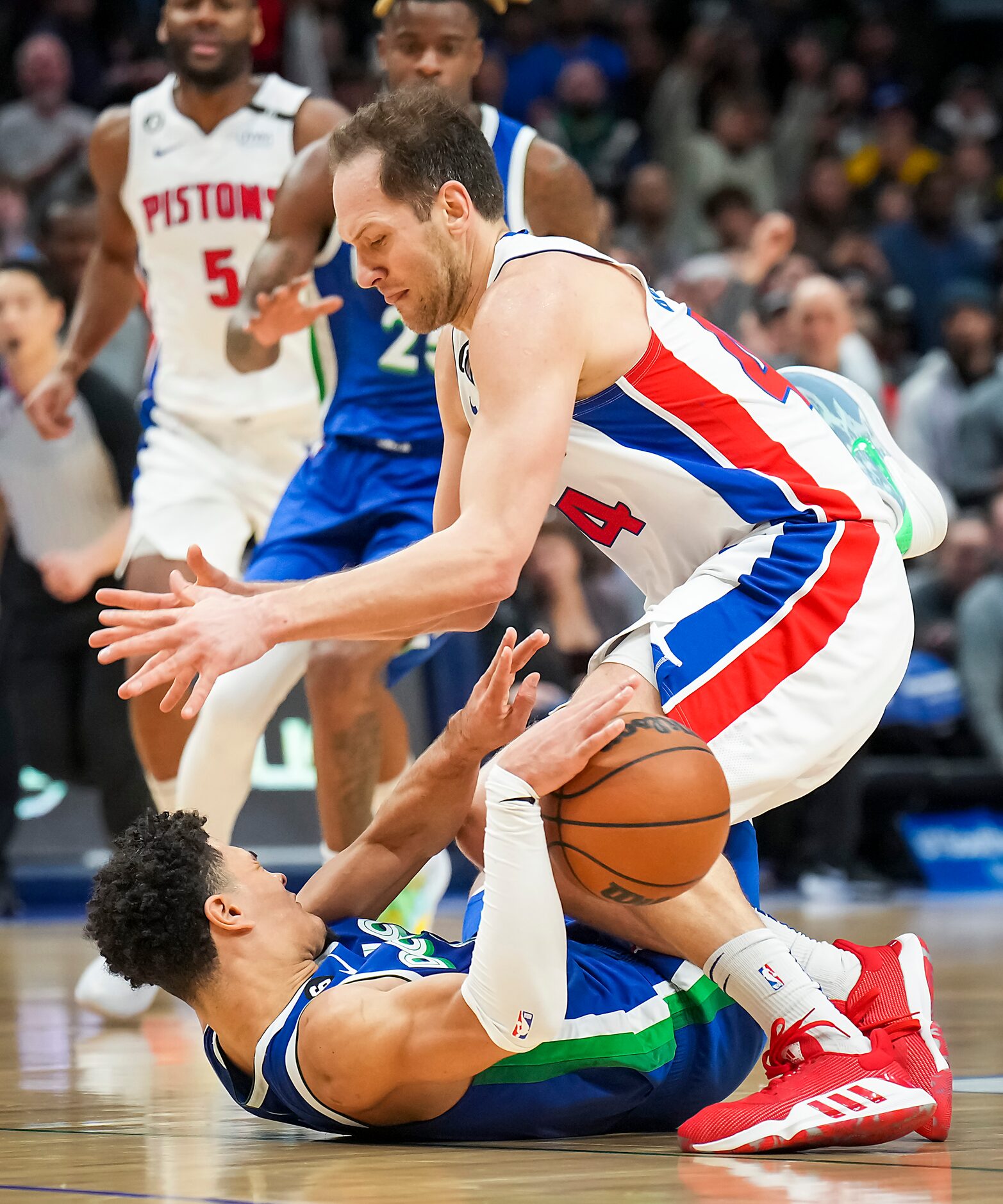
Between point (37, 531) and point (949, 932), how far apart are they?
413 centimetres

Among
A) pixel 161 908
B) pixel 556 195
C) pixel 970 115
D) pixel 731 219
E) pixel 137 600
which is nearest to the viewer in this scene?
pixel 137 600

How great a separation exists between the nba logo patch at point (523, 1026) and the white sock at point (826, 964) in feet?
2.35

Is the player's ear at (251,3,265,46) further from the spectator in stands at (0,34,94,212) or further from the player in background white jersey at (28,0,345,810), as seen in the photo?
the spectator in stands at (0,34,94,212)

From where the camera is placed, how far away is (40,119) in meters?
12.3

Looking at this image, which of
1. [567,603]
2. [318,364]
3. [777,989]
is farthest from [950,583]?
[777,989]

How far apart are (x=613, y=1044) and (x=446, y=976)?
38 cm

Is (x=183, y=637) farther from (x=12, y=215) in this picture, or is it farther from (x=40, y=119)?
(x=40, y=119)

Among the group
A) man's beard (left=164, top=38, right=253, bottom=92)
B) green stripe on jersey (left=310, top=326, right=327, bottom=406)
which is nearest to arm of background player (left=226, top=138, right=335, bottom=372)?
green stripe on jersey (left=310, top=326, right=327, bottom=406)

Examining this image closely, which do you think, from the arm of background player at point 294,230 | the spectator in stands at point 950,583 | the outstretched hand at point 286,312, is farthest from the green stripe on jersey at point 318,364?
the spectator in stands at point 950,583

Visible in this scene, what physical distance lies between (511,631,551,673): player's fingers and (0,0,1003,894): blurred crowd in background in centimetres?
311

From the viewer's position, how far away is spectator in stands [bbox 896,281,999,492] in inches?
451

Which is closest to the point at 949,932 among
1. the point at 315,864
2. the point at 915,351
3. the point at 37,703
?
the point at 315,864

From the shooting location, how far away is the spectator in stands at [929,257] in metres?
14.5

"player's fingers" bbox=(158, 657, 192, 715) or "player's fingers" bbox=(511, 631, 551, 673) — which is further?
"player's fingers" bbox=(511, 631, 551, 673)
